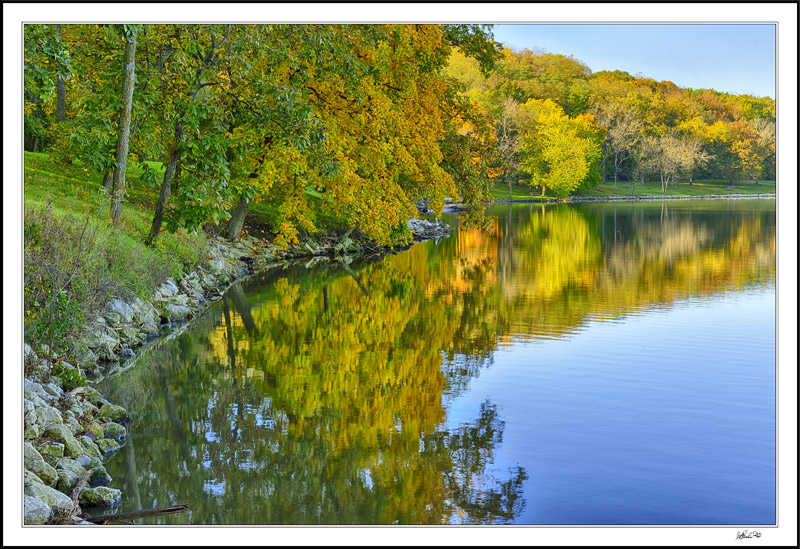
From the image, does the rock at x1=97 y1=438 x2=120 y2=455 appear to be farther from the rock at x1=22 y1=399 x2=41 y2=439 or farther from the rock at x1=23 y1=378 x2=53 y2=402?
the rock at x1=22 y1=399 x2=41 y2=439

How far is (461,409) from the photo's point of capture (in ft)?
43.1

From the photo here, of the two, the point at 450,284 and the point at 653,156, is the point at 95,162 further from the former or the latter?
the point at 653,156

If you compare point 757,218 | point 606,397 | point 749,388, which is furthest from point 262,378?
point 757,218

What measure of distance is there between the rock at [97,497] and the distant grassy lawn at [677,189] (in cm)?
9900

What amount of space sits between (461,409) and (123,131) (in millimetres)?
13073

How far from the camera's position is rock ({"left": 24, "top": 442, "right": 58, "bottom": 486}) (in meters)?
9.04

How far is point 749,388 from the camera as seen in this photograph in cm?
1437

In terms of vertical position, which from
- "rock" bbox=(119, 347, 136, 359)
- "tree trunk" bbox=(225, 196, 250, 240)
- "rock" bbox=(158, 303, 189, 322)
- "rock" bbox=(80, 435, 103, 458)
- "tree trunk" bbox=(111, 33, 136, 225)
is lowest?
"rock" bbox=(80, 435, 103, 458)

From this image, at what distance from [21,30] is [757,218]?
198 ft

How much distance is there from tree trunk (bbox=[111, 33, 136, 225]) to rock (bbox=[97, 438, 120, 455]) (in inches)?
391

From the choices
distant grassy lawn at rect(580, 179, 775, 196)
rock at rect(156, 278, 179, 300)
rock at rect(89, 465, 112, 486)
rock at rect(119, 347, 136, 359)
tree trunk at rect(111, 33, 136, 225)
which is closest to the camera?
rock at rect(89, 465, 112, 486)

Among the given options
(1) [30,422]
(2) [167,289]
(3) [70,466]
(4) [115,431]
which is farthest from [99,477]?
(2) [167,289]

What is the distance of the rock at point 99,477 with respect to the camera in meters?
10.0

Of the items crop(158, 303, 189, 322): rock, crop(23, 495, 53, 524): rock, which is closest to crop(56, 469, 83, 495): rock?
crop(23, 495, 53, 524): rock
